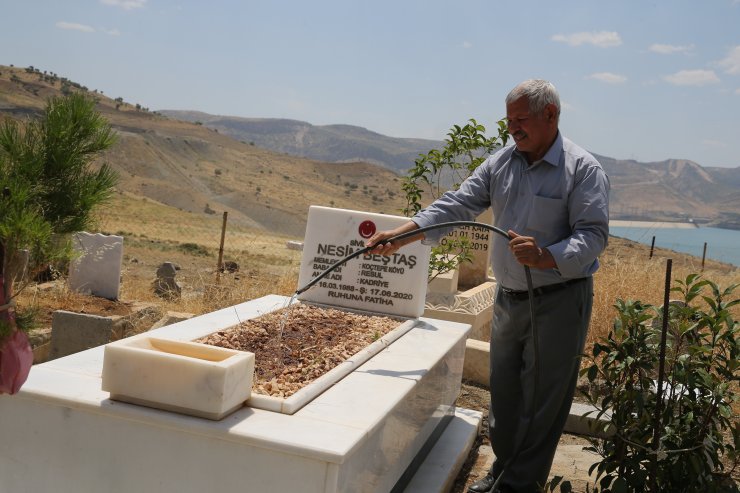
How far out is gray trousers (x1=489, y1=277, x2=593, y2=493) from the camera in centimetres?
400

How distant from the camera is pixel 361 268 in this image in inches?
230

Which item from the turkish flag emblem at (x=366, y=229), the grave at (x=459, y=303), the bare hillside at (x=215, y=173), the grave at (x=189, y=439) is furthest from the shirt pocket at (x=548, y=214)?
the bare hillside at (x=215, y=173)

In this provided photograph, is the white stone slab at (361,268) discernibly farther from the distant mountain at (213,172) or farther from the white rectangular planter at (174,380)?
the distant mountain at (213,172)

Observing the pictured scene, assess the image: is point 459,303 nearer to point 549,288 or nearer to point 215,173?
point 549,288

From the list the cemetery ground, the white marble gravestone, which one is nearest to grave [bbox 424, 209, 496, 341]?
the cemetery ground

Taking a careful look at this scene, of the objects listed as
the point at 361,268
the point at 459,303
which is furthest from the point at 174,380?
the point at 459,303

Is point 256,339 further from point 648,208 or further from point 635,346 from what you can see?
point 648,208

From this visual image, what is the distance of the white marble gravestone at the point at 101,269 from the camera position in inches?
338

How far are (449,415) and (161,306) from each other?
4.48 meters

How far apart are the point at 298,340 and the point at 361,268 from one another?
3.92 feet

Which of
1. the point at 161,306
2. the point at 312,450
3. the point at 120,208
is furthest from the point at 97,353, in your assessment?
the point at 120,208

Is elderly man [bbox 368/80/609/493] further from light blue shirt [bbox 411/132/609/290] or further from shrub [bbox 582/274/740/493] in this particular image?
shrub [bbox 582/274/740/493]

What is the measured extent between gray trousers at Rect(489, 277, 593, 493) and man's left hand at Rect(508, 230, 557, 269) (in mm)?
370

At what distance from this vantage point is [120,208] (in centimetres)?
3331
